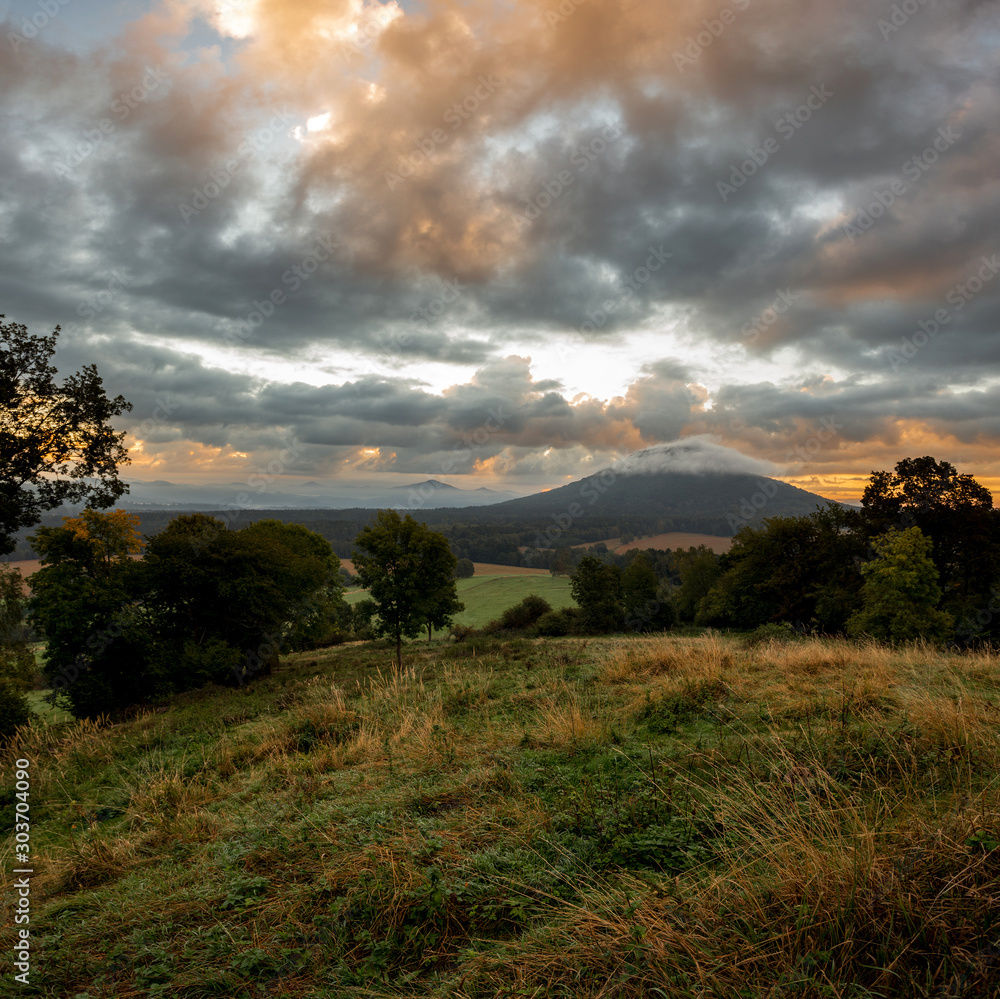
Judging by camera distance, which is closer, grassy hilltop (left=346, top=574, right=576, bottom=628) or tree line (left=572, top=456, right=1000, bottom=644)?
tree line (left=572, top=456, right=1000, bottom=644)

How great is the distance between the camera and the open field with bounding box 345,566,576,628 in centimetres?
7244

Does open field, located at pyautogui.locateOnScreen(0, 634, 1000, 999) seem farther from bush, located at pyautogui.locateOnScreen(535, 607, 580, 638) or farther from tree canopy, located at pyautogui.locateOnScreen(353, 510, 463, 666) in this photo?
bush, located at pyautogui.locateOnScreen(535, 607, 580, 638)

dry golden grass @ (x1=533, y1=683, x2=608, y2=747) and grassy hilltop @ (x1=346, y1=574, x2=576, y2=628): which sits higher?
dry golden grass @ (x1=533, y1=683, x2=608, y2=747)

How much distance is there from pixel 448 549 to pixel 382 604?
19.1ft

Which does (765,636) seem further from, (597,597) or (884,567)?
(597,597)

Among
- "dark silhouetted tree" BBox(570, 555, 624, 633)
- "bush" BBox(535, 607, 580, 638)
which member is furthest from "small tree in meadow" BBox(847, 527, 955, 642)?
"bush" BBox(535, 607, 580, 638)

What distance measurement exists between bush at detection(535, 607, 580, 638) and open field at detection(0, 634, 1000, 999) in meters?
47.4

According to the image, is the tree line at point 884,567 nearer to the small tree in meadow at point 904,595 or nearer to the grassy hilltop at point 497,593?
the small tree in meadow at point 904,595

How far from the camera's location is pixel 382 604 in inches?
1283

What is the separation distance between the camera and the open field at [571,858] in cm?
253

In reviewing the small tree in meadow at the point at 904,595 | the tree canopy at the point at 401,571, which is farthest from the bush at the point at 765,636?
the tree canopy at the point at 401,571

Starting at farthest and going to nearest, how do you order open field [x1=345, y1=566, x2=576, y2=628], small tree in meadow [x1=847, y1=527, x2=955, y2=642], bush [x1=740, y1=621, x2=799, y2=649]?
1. open field [x1=345, y1=566, x2=576, y2=628]
2. small tree in meadow [x1=847, y1=527, x2=955, y2=642]
3. bush [x1=740, y1=621, x2=799, y2=649]

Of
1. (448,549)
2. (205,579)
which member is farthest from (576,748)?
(448,549)

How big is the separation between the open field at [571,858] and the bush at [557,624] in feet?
156
